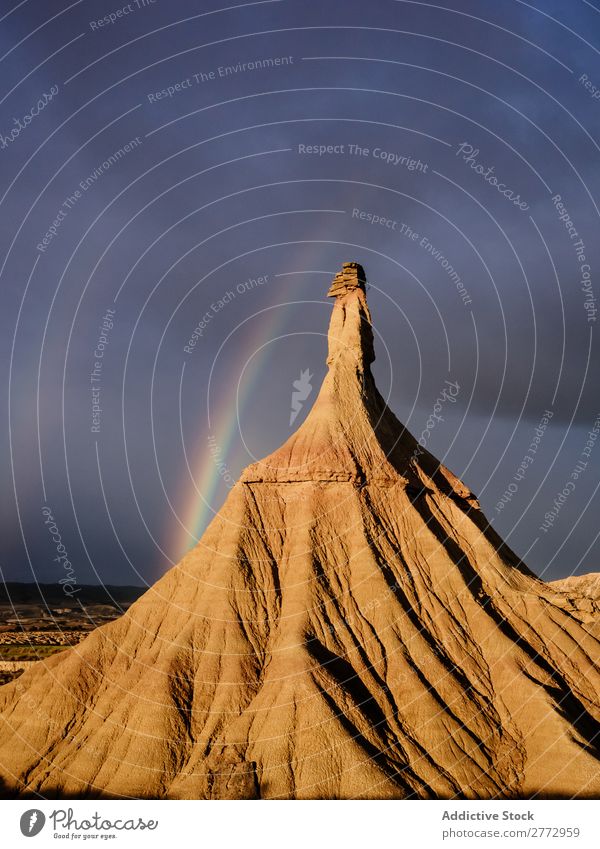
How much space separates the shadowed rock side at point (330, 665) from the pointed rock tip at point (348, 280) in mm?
12421

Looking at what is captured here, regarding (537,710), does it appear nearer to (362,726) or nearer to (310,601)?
(362,726)

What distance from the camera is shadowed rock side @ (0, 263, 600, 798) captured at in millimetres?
41125

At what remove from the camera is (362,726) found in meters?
42.5

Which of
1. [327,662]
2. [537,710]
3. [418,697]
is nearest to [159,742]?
[327,662]

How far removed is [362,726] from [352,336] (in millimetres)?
36833
